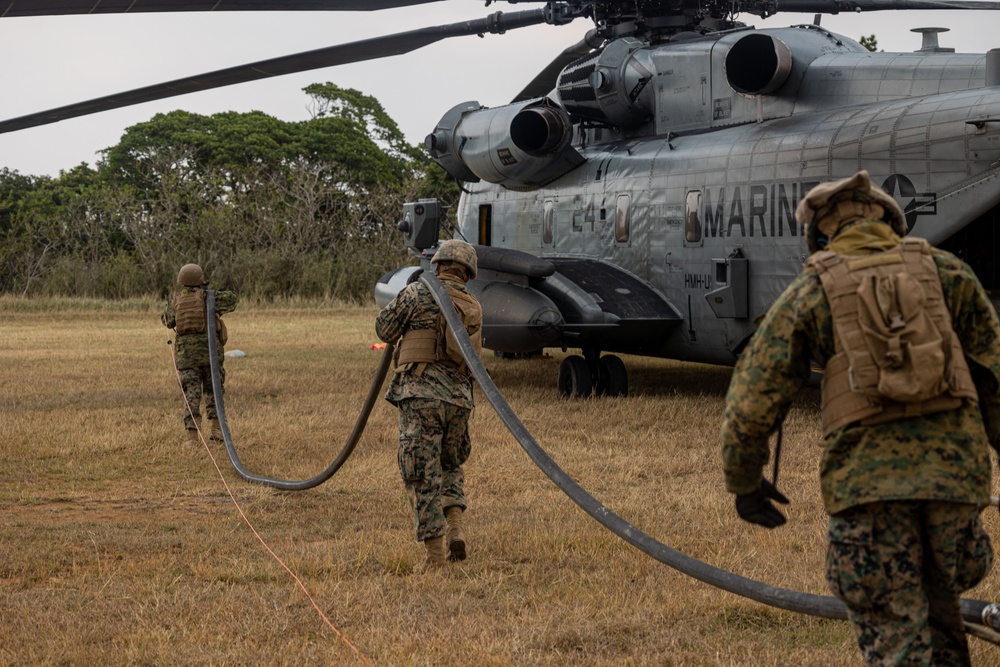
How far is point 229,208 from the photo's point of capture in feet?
113

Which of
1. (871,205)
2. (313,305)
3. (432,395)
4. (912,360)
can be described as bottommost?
(313,305)

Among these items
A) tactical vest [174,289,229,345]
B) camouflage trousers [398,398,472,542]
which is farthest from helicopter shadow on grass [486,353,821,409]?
camouflage trousers [398,398,472,542]

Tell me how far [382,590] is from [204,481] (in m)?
3.26

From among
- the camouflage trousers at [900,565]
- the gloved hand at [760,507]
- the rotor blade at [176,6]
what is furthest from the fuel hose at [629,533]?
the rotor blade at [176,6]

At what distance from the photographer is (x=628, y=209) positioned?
460 inches

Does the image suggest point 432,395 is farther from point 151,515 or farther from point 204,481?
point 204,481

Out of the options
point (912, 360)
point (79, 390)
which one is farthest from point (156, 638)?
point (79, 390)

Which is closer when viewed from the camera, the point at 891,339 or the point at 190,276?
the point at 891,339

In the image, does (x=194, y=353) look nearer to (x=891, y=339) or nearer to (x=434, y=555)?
(x=434, y=555)

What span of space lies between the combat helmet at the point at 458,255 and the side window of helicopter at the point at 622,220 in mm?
5485

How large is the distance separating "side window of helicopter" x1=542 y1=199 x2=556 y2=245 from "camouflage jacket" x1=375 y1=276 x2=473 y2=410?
22.2ft

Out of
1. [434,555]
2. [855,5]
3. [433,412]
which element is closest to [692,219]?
[855,5]

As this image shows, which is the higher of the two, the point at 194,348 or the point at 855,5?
the point at 855,5

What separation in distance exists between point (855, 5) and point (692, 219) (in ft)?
10.6
